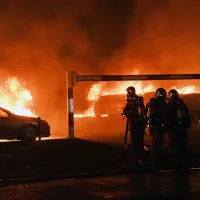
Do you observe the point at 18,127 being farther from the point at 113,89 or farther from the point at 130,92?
Answer: the point at 113,89

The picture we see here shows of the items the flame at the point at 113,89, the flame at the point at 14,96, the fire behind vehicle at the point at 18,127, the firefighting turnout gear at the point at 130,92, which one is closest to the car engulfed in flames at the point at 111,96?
the flame at the point at 113,89

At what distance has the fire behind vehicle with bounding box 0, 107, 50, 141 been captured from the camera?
14.8 metres

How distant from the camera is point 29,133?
49.5ft

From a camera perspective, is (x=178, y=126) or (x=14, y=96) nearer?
→ (x=178, y=126)

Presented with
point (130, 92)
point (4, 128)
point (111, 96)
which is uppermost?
point (111, 96)

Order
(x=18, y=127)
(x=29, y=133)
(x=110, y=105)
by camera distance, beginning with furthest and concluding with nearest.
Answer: (x=110, y=105)
(x=29, y=133)
(x=18, y=127)

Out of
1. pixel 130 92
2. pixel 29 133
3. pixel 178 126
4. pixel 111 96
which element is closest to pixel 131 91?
pixel 130 92

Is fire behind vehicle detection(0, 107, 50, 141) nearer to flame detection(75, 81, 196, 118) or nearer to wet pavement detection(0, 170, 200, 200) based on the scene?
wet pavement detection(0, 170, 200, 200)

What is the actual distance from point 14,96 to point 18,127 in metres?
11.3

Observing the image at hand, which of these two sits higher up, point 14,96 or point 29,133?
point 14,96

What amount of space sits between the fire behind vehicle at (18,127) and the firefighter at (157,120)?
4838mm

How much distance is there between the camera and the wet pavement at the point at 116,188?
769 cm

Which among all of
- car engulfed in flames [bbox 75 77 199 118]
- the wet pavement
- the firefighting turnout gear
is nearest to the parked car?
car engulfed in flames [bbox 75 77 199 118]

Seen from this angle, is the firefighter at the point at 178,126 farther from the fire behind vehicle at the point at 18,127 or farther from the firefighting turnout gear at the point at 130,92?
the fire behind vehicle at the point at 18,127
